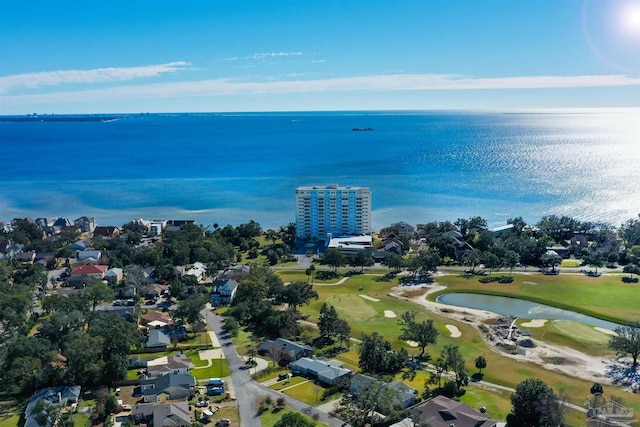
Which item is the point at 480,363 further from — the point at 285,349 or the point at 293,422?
the point at 293,422

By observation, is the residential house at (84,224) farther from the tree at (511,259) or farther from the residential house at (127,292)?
the tree at (511,259)

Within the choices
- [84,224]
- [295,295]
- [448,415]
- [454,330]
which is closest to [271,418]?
[448,415]

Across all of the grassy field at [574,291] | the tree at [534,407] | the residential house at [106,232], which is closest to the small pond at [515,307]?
the grassy field at [574,291]

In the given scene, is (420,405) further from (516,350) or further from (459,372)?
(516,350)

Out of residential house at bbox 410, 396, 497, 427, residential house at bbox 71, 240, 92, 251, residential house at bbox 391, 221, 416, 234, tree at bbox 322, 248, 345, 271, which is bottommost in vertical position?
residential house at bbox 71, 240, 92, 251

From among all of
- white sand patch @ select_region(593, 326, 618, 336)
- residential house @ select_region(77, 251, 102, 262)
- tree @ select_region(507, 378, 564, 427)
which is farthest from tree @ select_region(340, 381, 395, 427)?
residential house @ select_region(77, 251, 102, 262)

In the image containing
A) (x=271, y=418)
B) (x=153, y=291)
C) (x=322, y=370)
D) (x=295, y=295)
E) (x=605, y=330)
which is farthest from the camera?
(x=153, y=291)

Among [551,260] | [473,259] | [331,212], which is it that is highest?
[331,212]

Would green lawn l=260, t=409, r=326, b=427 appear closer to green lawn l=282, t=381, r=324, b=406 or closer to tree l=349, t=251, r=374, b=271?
green lawn l=282, t=381, r=324, b=406
